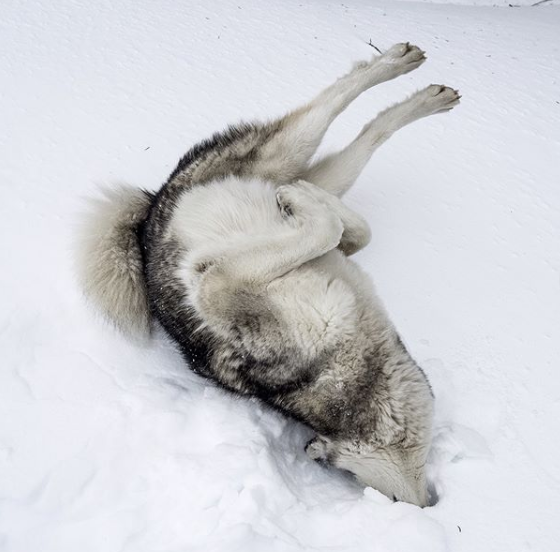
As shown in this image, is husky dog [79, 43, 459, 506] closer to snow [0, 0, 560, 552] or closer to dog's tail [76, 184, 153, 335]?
dog's tail [76, 184, 153, 335]

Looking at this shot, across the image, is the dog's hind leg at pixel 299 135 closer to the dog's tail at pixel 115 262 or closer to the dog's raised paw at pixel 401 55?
the dog's raised paw at pixel 401 55

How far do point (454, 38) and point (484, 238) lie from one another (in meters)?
2.81

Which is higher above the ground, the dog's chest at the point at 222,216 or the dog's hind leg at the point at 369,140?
the dog's hind leg at the point at 369,140

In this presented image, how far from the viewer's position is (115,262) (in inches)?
121

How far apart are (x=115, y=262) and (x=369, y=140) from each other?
5.41ft

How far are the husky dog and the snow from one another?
169 millimetres

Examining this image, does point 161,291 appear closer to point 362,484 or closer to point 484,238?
point 362,484

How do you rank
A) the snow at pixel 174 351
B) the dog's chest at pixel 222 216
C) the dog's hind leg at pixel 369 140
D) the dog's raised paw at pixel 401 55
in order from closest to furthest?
the snow at pixel 174 351 < the dog's chest at pixel 222 216 < the dog's hind leg at pixel 369 140 < the dog's raised paw at pixel 401 55

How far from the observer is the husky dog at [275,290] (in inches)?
106

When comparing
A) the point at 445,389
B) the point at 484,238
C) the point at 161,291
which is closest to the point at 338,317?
the point at 445,389

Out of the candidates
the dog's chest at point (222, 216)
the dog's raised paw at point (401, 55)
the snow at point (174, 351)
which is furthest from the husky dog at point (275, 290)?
the dog's raised paw at point (401, 55)

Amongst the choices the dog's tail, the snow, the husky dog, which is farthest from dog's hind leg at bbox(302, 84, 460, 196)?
the dog's tail

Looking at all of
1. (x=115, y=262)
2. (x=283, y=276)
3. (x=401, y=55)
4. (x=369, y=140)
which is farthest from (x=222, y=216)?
(x=401, y=55)

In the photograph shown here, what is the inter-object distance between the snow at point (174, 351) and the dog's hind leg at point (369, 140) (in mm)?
380
